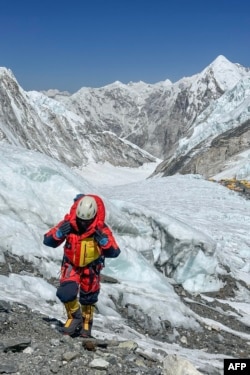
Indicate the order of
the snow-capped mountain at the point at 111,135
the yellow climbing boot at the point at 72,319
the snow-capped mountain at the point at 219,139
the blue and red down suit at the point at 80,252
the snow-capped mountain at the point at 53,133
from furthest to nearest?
the snow-capped mountain at the point at 53,133
the snow-capped mountain at the point at 111,135
the snow-capped mountain at the point at 219,139
the yellow climbing boot at the point at 72,319
the blue and red down suit at the point at 80,252

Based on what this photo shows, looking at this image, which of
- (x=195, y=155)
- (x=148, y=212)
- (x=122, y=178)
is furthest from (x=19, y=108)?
(x=148, y=212)

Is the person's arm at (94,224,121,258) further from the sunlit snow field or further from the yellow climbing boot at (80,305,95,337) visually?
the sunlit snow field

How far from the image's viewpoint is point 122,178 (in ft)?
492

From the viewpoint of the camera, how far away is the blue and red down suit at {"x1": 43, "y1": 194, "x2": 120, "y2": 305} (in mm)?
6996

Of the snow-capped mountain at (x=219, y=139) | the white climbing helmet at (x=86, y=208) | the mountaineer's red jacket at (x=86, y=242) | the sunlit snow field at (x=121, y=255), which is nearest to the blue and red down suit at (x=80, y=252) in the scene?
the mountaineer's red jacket at (x=86, y=242)

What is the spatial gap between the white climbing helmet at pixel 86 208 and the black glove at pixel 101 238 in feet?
0.79

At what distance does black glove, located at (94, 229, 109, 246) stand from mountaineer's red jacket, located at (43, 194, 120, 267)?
3 cm

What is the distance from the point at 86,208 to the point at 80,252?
637mm

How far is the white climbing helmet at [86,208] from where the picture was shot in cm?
689
